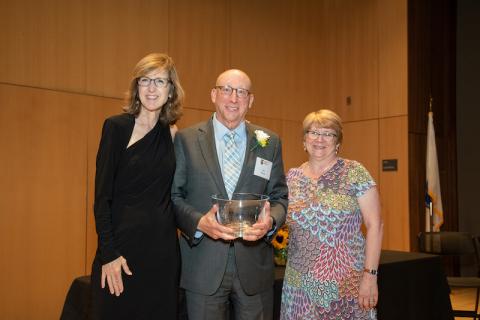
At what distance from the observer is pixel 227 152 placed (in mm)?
2330

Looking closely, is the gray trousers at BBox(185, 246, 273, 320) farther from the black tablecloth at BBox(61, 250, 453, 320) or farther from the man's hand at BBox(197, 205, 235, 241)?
the black tablecloth at BBox(61, 250, 453, 320)

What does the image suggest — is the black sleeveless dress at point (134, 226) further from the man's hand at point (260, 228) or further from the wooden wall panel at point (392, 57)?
the wooden wall panel at point (392, 57)

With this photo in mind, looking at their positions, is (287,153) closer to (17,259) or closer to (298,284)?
(17,259)

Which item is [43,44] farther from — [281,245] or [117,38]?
[281,245]

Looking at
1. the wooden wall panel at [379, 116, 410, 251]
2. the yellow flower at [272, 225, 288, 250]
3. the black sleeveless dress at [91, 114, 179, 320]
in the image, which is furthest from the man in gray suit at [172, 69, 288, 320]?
the wooden wall panel at [379, 116, 410, 251]

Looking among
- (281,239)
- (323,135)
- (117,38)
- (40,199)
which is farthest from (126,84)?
(323,135)

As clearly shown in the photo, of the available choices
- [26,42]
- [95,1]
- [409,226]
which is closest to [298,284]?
[26,42]

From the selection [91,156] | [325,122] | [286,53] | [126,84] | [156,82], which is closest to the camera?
[156,82]

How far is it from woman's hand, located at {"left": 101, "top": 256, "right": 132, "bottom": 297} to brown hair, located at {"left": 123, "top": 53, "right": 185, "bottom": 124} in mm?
637

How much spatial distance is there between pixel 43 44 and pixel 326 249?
12.9ft

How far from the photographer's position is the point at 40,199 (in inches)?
199

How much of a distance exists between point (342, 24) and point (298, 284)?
6.44m

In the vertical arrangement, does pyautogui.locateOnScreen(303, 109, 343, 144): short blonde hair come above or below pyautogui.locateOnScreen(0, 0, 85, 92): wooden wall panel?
below

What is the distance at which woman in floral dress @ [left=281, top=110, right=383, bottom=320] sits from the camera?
2.50 meters
